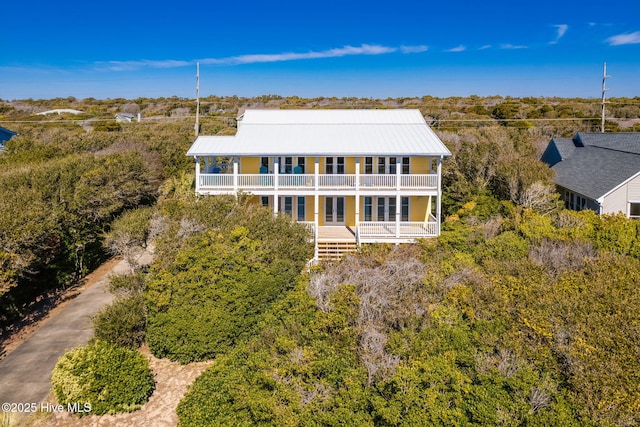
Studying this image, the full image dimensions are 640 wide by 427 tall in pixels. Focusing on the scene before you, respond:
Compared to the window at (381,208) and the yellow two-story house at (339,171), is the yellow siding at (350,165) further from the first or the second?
the window at (381,208)

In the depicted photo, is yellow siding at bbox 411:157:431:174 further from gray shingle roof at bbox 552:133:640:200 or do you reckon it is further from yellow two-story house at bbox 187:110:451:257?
gray shingle roof at bbox 552:133:640:200

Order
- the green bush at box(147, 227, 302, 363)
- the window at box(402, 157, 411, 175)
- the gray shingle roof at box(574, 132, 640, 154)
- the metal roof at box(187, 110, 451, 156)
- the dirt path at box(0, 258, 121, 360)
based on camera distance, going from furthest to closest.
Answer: the gray shingle roof at box(574, 132, 640, 154) < the window at box(402, 157, 411, 175) < the metal roof at box(187, 110, 451, 156) < the dirt path at box(0, 258, 121, 360) < the green bush at box(147, 227, 302, 363)

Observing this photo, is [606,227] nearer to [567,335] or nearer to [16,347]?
[567,335]

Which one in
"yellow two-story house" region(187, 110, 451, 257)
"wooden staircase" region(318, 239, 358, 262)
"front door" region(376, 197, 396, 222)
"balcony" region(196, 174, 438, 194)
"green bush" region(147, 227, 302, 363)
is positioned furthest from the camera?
"front door" region(376, 197, 396, 222)

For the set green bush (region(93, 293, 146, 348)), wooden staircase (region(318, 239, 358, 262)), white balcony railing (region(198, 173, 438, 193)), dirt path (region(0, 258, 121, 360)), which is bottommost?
dirt path (region(0, 258, 121, 360))

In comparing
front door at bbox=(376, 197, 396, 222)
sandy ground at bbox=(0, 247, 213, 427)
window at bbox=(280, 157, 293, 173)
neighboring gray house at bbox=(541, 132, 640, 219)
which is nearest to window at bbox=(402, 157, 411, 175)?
front door at bbox=(376, 197, 396, 222)

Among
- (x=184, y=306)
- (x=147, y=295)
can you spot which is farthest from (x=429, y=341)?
(x=147, y=295)

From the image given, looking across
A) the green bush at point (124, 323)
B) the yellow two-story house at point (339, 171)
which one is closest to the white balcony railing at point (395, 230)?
the yellow two-story house at point (339, 171)
